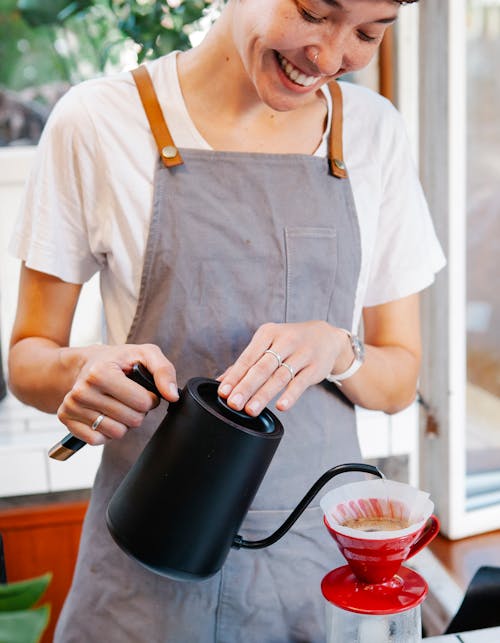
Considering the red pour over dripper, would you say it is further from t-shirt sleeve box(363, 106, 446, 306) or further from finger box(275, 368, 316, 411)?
t-shirt sleeve box(363, 106, 446, 306)

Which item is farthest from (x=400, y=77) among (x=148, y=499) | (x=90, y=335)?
(x=148, y=499)

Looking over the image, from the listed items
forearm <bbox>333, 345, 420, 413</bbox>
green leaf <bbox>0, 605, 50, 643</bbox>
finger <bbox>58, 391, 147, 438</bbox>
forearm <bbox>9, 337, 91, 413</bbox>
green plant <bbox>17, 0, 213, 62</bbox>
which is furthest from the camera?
green plant <bbox>17, 0, 213, 62</bbox>

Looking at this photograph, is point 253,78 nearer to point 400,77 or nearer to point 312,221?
point 312,221

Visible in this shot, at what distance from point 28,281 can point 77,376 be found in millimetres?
172

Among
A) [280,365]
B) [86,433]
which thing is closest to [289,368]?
[280,365]

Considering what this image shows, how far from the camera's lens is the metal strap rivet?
1.10 meters

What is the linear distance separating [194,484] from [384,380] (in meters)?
0.43

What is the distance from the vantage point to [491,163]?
2670mm

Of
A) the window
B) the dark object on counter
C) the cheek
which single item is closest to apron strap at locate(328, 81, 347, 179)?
the cheek

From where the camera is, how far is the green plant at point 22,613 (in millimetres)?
478

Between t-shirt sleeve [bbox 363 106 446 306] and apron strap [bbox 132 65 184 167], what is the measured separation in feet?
1.04

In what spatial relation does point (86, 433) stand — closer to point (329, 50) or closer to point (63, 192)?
point (63, 192)

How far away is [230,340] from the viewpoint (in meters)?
1.11

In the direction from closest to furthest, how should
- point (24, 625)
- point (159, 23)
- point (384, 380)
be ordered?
point (24, 625)
point (384, 380)
point (159, 23)
